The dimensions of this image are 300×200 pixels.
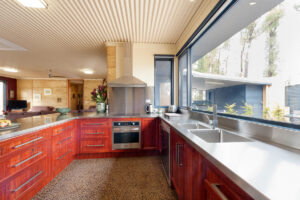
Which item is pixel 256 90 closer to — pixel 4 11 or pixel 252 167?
pixel 252 167

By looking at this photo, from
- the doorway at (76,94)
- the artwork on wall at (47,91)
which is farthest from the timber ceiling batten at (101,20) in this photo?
the doorway at (76,94)

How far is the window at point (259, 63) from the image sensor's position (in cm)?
84

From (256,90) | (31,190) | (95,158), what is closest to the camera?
(256,90)

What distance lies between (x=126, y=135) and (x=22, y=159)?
4.59 ft

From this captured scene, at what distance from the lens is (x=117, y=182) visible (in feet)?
5.58

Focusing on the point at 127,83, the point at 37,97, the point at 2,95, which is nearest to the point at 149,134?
the point at 127,83

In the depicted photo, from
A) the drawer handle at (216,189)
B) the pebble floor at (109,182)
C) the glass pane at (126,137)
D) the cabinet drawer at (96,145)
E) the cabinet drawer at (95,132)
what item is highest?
the drawer handle at (216,189)

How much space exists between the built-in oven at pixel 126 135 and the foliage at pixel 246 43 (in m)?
1.80

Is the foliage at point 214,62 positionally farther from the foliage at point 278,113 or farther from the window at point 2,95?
the window at point 2,95

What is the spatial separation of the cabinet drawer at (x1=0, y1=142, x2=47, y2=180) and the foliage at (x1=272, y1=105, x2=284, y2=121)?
227 centimetres

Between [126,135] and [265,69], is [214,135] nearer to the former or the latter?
[265,69]

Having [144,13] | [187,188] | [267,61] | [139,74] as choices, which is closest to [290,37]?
[267,61]

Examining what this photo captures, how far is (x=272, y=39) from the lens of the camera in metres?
0.96

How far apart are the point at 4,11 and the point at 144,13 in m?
2.18
